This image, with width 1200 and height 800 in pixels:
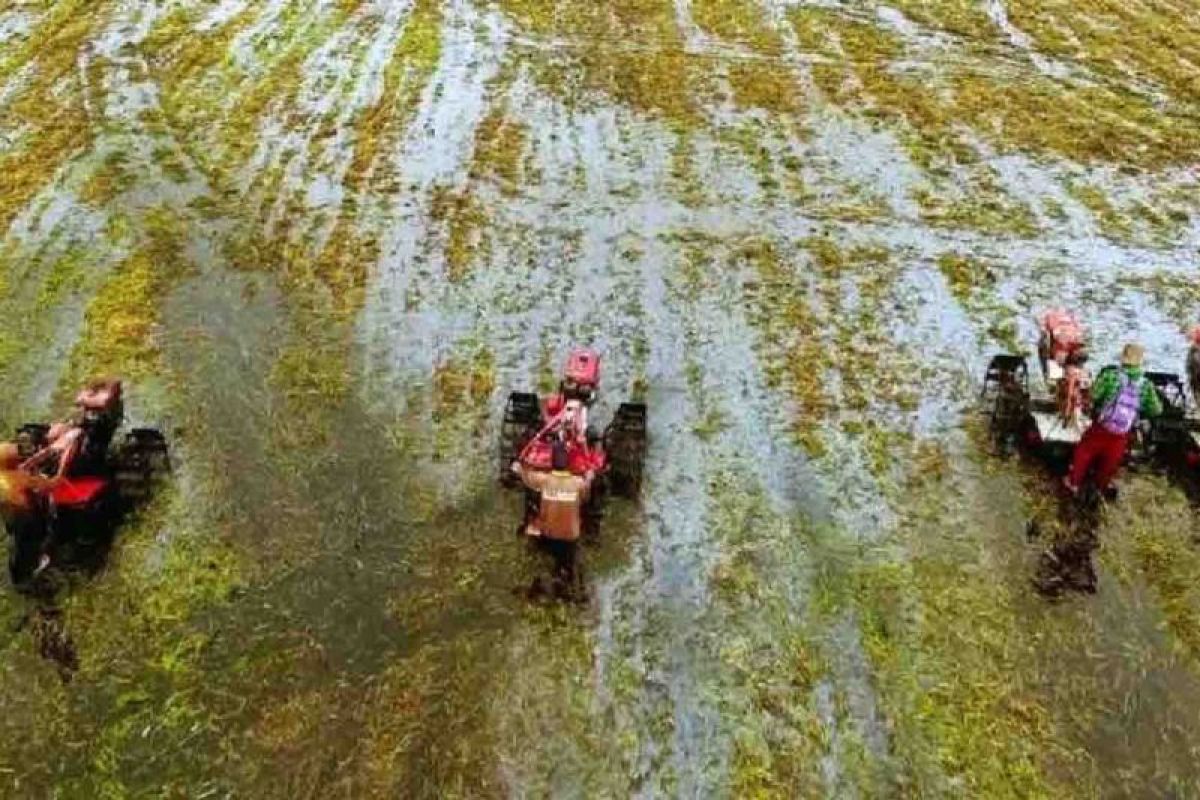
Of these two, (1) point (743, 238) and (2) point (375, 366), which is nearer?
(2) point (375, 366)

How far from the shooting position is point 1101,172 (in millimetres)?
14852

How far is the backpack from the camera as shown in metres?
8.33

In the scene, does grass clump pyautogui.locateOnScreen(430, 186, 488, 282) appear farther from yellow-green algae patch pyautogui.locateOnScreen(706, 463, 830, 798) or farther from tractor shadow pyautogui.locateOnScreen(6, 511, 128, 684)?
tractor shadow pyautogui.locateOnScreen(6, 511, 128, 684)

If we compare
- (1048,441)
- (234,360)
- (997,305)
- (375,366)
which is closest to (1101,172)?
(997,305)

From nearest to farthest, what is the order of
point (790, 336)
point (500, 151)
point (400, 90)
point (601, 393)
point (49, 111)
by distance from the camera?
point (601, 393)
point (790, 336)
point (500, 151)
point (49, 111)
point (400, 90)

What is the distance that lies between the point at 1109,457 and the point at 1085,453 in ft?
0.59

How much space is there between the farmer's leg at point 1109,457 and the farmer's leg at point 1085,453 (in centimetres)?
4

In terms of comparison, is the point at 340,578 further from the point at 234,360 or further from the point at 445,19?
the point at 445,19

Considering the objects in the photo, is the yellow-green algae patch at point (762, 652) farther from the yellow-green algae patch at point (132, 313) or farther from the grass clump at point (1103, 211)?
the grass clump at point (1103, 211)

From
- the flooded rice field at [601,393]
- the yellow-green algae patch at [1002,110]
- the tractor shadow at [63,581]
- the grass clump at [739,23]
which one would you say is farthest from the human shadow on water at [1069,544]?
the grass clump at [739,23]

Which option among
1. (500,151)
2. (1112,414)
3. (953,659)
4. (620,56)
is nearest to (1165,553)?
(1112,414)

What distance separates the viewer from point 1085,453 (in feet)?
28.7

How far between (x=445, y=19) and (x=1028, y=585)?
15.1 meters

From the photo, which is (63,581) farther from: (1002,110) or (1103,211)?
(1002,110)
